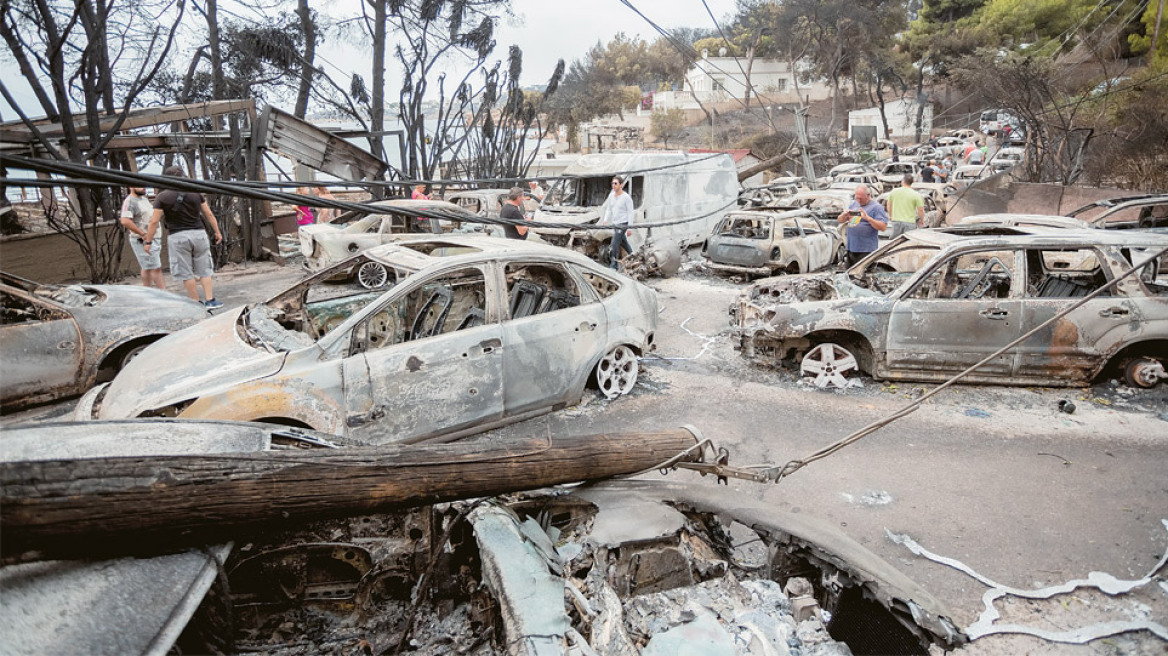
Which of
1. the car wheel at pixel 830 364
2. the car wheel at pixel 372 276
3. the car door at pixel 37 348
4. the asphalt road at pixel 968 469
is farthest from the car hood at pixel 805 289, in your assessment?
the car door at pixel 37 348

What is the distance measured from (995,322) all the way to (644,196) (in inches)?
301

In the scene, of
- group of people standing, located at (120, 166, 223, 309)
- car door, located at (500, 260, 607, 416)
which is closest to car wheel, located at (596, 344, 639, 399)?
car door, located at (500, 260, 607, 416)

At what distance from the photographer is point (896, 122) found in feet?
137

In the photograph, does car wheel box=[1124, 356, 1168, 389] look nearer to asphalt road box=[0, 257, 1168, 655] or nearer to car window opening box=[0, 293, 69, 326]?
asphalt road box=[0, 257, 1168, 655]

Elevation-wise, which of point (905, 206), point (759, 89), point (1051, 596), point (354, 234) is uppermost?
point (759, 89)

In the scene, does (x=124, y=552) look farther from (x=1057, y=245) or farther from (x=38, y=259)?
(x=38, y=259)

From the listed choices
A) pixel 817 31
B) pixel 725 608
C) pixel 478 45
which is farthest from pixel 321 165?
pixel 817 31

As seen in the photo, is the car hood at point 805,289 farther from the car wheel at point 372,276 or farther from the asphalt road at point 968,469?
the car wheel at point 372,276

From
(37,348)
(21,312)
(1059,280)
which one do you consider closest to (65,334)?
(37,348)

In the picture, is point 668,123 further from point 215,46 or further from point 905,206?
point 905,206

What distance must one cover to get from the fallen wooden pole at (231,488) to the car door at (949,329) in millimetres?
4583

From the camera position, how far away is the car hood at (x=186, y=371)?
4234 mm

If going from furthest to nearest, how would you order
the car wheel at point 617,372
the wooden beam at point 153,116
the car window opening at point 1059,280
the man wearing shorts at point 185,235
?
the wooden beam at point 153,116 → the man wearing shorts at point 185,235 → the car window opening at point 1059,280 → the car wheel at point 617,372

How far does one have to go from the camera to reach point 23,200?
17.2 meters
